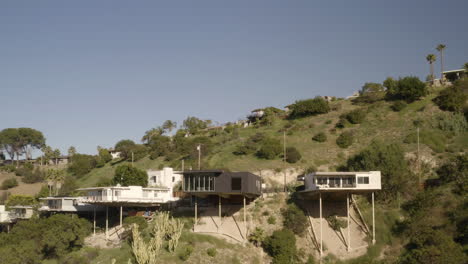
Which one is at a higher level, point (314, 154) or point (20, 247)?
point (314, 154)

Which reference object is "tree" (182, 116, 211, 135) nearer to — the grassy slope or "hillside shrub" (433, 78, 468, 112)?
the grassy slope

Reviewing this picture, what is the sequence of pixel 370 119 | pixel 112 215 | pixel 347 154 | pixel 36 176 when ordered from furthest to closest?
pixel 36 176, pixel 370 119, pixel 347 154, pixel 112 215

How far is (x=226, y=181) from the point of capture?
63094 mm

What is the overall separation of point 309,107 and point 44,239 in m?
63.9

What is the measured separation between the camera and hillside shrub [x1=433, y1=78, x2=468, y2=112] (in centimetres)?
9194

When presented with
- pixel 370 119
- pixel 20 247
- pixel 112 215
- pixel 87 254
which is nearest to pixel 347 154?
pixel 370 119

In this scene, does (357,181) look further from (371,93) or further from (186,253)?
(371,93)

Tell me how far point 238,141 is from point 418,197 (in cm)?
4909

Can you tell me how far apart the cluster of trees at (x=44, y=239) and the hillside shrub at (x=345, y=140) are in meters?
45.1

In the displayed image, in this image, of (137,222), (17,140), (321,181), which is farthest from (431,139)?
(17,140)

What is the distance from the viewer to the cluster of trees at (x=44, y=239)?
202 ft

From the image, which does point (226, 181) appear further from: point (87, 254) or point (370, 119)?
point (370, 119)

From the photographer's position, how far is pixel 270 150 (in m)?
90.6

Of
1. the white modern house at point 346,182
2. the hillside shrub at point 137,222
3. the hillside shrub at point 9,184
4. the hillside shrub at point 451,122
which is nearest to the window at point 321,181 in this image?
the white modern house at point 346,182
